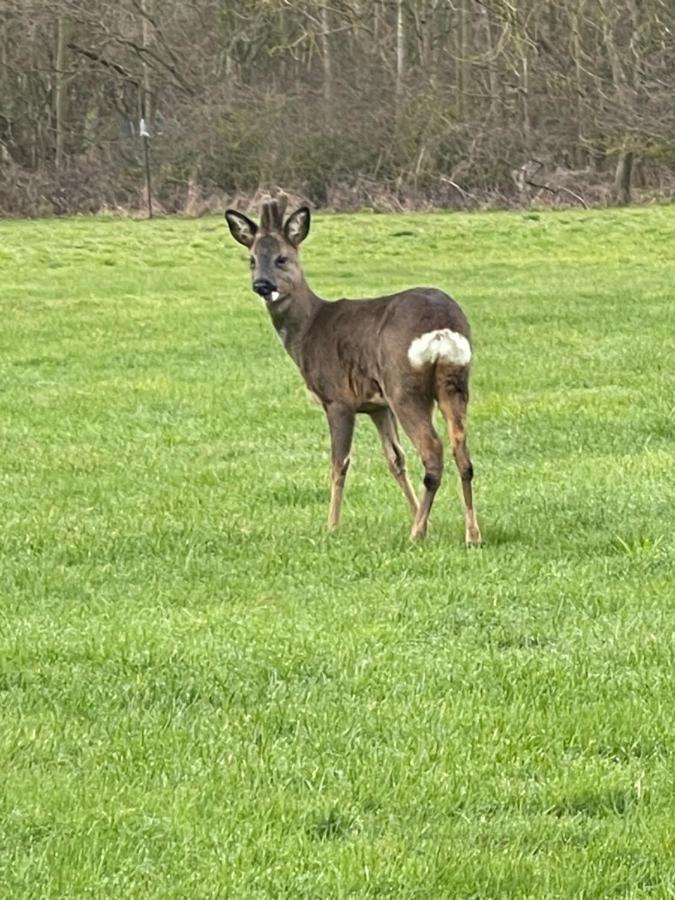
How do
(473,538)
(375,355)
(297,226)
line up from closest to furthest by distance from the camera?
(473,538), (375,355), (297,226)

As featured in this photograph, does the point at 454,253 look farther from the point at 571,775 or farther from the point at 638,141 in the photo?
the point at 571,775

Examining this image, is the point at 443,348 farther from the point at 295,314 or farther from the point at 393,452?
the point at 295,314

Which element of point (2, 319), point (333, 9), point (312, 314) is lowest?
point (2, 319)

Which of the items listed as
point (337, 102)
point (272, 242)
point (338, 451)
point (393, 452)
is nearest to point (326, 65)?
point (337, 102)

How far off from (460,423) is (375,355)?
62cm

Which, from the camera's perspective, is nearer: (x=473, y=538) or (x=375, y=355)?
(x=473, y=538)

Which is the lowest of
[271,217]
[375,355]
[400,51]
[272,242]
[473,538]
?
[473,538]

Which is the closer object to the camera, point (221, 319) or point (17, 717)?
point (17, 717)

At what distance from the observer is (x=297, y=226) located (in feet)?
29.6

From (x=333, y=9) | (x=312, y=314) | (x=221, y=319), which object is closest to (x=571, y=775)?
(x=312, y=314)

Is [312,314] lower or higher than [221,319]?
higher

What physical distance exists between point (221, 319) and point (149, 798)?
15135 millimetres

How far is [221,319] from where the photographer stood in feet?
64.5

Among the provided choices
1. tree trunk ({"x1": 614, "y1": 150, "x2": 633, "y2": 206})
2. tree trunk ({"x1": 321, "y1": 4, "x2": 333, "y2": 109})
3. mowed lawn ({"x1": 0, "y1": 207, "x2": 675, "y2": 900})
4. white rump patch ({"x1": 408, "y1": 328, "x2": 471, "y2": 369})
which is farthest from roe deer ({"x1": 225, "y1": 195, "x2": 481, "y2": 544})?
tree trunk ({"x1": 321, "y1": 4, "x2": 333, "y2": 109})
